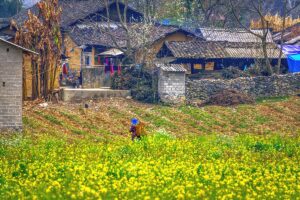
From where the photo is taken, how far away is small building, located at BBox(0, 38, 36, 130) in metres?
24.9

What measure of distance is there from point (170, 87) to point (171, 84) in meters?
0.15

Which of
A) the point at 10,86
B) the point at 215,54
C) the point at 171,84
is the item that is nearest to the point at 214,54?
the point at 215,54

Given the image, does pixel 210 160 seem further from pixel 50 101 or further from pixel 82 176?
pixel 50 101

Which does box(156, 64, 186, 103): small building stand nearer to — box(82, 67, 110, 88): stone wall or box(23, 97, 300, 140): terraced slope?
box(23, 97, 300, 140): terraced slope

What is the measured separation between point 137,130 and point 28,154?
4866mm

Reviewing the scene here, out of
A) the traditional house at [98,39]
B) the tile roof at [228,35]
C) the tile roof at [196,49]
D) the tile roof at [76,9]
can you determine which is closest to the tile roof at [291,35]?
the tile roof at [228,35]

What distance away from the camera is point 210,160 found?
18.0m

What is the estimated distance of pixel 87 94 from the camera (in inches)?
1371

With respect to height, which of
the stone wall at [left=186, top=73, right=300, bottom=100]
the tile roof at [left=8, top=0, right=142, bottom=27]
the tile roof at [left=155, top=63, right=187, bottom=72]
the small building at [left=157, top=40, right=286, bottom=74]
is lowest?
the stone wall at [left=186, top=73, right=300, bottom=100]

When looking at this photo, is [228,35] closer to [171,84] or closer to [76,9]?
[76,9]

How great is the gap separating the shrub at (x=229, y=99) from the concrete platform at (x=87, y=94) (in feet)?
14.0

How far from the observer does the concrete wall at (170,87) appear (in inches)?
1388

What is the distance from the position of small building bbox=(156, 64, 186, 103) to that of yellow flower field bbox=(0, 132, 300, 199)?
43.7ft

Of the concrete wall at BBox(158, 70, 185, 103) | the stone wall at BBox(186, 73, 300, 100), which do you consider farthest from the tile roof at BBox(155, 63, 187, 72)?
the stone wall at BBox(186, 73, 300, 100)
